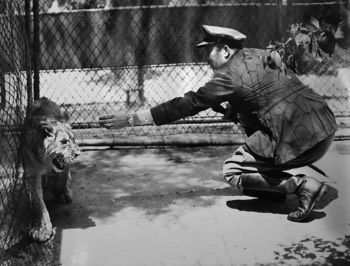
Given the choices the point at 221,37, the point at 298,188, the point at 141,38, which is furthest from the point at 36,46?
the point at 298,188

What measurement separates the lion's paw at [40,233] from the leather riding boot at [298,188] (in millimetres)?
1750

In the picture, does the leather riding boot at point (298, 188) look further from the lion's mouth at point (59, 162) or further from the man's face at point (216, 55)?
the lion's mouth at point (59, 162)

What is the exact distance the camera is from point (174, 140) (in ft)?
25.1

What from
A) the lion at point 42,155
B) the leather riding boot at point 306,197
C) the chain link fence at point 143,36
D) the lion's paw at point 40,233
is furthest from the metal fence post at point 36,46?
the leather riding boot at point 306,197

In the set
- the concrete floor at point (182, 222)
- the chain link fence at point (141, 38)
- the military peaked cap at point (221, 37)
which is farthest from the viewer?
the chain link fence at point (141, 38)

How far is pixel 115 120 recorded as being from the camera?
17.5 feet

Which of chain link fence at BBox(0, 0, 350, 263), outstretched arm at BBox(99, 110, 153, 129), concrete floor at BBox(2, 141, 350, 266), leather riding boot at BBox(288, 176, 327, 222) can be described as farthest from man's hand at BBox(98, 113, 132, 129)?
chain link fence at BBox(0, 0, 350, 263)

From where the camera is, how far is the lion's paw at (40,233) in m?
4.94

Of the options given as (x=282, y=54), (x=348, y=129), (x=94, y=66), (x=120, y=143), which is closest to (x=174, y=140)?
(x=120, y=143)

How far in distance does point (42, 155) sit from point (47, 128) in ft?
0.94

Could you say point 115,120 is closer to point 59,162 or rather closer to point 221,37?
point 59,162

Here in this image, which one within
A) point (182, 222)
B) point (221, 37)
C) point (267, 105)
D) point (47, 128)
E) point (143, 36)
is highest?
point (221, 37)

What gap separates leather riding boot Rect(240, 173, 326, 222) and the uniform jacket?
208 mm

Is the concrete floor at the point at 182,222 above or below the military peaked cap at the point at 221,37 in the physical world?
below
